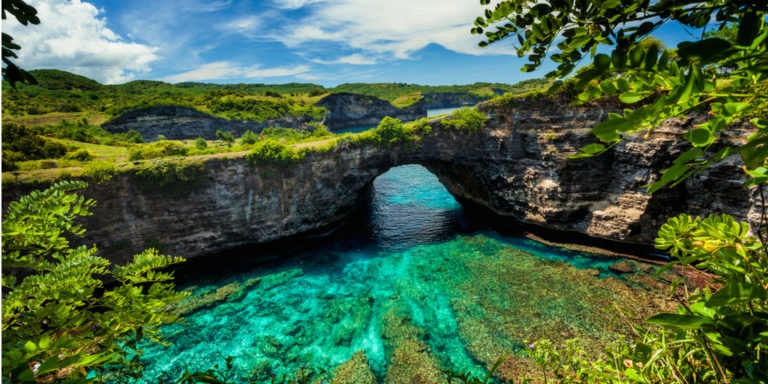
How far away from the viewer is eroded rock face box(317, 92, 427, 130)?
9544 cm

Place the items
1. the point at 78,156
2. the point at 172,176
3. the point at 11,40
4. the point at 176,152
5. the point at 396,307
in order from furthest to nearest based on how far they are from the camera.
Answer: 1. the point at 176,152
2. the point at 78,156
3. the point at 172,176
4. the point at 396,307
5. the point at 11,40

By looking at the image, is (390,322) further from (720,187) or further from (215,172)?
(720,187)

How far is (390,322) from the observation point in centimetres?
1499

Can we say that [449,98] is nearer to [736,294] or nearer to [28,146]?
[28,146]

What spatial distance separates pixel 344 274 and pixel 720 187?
856 inches

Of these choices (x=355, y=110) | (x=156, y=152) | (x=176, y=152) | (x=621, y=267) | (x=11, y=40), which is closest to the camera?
(x=11, y=40)

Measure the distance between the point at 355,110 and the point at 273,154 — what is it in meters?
82.8

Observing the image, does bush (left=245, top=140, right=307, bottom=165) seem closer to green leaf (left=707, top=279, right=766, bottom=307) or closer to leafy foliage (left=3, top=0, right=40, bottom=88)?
leafy foliage (left=3, top=0, right=40, bottom=88)

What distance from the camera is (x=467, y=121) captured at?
23500 mm

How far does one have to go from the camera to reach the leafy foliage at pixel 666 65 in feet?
5.26

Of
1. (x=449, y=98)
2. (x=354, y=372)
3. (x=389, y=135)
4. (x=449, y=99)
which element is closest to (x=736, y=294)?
(x=354, y=372)

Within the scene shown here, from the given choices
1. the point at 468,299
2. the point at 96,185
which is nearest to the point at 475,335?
the point at 468,299

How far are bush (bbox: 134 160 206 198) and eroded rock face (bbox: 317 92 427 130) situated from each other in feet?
246

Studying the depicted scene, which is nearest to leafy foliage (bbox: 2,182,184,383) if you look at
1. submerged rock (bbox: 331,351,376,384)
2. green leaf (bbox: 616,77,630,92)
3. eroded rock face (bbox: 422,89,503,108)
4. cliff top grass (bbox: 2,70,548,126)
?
green leaf (bbox: 616,77,630,92)
